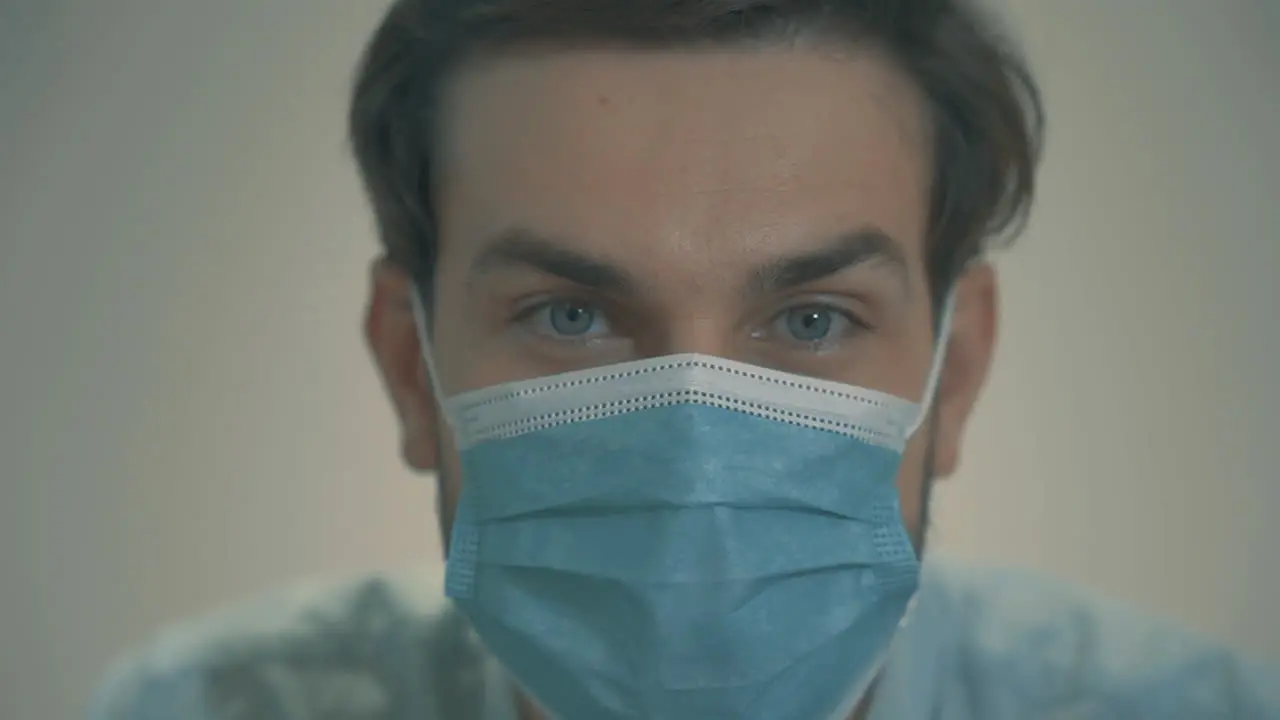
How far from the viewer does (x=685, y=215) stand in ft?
2.64

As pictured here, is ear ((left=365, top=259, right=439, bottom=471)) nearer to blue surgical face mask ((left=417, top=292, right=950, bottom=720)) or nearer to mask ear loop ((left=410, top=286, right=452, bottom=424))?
mask ear loop ((left=410, top=286, right=452, bottom=424))

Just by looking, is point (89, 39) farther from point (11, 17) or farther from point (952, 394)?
point (952, 394)

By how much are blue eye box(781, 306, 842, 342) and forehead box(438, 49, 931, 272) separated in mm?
62

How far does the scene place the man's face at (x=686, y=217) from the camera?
81cm

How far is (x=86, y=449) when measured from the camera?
1076 mm

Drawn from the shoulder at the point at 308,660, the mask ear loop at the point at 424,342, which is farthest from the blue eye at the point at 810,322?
the shoulder at the point at 308,660

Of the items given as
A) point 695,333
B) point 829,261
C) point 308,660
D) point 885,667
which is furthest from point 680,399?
point 308,660

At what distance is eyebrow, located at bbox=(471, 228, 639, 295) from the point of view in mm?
815

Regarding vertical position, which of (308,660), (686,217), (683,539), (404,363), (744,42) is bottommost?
(308,660)

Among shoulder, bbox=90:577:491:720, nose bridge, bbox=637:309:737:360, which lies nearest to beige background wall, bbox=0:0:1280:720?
shoulder, bbox=90:577:491:720

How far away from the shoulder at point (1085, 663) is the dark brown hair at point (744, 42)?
1.18 ft

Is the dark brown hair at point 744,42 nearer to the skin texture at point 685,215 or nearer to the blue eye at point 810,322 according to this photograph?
the skin texture at point 685,215

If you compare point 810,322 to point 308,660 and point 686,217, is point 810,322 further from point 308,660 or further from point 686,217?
point 308,660

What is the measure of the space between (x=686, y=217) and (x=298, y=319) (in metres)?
0.46
